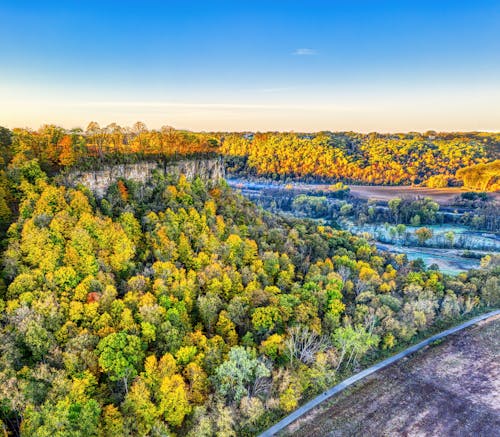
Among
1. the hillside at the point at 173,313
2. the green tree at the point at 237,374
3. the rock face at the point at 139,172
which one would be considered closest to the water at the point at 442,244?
the hillside at the point at 173,313

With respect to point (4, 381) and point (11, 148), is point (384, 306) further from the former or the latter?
point (11, 148)

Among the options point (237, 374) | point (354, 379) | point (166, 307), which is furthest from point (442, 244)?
point (166, 307)

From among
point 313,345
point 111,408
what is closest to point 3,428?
point 111,408

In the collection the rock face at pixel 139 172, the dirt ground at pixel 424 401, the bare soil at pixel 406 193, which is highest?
the rock face at pixel 139 172

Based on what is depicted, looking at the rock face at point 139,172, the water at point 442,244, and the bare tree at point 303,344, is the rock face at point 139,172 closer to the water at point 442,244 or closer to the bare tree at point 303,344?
the bare tree at point 303,344

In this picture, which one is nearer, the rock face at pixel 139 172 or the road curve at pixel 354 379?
the road curve at pixel 354 379

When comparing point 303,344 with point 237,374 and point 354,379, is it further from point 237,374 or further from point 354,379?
point 237,374

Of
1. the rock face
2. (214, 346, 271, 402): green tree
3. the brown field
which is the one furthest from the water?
(214, 346, 271, 402): green tree
